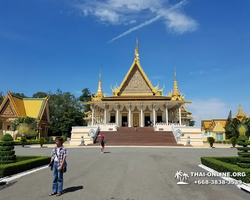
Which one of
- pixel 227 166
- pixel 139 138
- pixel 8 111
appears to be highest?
pixel 8 111

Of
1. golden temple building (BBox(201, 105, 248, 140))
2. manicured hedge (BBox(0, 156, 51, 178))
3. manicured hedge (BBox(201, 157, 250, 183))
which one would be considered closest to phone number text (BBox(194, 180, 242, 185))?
manicured hedge (BBox(201, 157, 250, 183))

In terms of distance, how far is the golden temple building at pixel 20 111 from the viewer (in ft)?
123

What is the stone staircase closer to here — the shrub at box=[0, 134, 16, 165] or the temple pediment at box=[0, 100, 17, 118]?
the shrub at box=[0, 134, 16, 165]

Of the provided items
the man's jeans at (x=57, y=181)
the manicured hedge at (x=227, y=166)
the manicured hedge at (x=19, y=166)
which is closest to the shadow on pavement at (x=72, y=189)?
the man's jeans at (x=57, y=181)

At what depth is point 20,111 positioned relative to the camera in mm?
38625

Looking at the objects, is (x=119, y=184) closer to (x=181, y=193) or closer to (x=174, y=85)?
(x=181, y=193)

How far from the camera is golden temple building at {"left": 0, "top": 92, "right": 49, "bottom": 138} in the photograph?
37.4m

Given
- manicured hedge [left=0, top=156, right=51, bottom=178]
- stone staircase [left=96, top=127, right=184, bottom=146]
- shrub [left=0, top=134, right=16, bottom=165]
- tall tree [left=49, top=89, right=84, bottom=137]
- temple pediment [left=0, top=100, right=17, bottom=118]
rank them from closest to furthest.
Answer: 1. manicured hedge [left=0, top=156, right=51, bottom=178]
2. shrub [left=0, top=134, right=16, bottom=165]
3. stone staircase [left=96, top=127, right=184, bottom=146]
4. temple pediment [left=0, top=100, right=17, bottom=118]
5. tall tree [left=49, top=89, right=84, bottom=137]

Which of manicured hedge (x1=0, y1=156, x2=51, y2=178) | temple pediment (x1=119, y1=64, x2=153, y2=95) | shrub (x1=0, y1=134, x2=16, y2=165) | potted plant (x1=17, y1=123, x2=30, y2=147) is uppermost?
temple pediment (x1=119, y1=64, x2=153, y2=95)

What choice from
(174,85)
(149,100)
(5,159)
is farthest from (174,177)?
(174,85)

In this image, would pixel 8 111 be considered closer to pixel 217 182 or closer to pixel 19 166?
pixel 19 166

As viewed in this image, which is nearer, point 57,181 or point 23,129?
point 57,181

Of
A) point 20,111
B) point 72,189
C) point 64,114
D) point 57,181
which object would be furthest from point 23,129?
point 57,181

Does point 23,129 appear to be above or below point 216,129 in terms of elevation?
below
